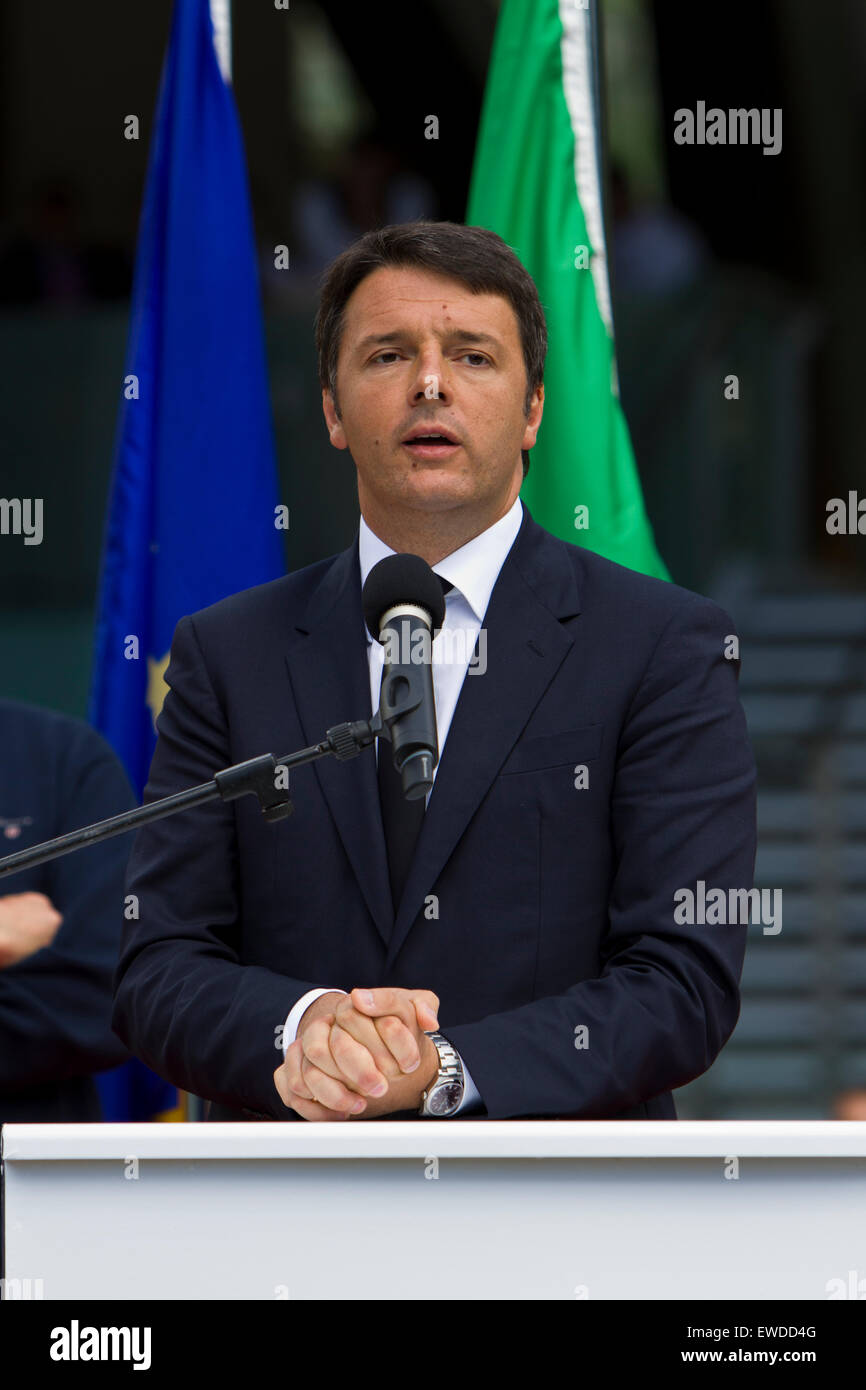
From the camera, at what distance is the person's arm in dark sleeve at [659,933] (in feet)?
6.56

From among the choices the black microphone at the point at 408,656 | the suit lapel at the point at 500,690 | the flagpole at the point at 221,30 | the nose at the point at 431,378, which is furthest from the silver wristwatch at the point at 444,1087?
the flagpole at the point at 221,30

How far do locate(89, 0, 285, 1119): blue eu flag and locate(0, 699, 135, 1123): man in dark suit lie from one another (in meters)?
0.47

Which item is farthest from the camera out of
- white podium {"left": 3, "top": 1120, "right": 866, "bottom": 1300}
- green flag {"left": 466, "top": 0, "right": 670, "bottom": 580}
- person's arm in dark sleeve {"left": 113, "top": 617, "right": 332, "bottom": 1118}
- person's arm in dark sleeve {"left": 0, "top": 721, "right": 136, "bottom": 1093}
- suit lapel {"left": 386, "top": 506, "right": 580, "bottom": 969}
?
green flag {"left": 466, "top": 0, "right": 670, "bottom": 580}

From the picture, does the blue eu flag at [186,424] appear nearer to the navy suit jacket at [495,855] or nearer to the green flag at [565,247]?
the green flag at [565,247]

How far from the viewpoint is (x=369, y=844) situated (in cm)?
225

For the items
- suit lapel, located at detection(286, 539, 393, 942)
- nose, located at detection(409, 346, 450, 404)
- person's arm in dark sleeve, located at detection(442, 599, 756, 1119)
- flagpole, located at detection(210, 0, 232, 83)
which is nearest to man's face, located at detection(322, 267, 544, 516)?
nose, located at detection(409, 346, 450, 404)

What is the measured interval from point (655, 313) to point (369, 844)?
6.17 meters

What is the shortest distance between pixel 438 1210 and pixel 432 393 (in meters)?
1.04

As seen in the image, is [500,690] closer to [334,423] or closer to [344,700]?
[344,700]

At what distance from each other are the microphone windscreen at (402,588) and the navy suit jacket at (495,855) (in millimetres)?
423

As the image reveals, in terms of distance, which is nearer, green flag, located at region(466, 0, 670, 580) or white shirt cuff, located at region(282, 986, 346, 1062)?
white shirt cuff, located at region(282, 986, 346, 1062)

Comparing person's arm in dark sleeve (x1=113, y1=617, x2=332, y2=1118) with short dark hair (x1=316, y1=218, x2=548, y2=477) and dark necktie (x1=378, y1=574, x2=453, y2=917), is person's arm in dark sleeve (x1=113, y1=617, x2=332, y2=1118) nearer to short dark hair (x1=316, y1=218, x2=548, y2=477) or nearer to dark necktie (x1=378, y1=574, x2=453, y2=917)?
dark necktie (x1=378, y1=574, x2=453, y2=917)

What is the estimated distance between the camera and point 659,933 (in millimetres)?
2135

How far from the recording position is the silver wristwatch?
6.45ft
